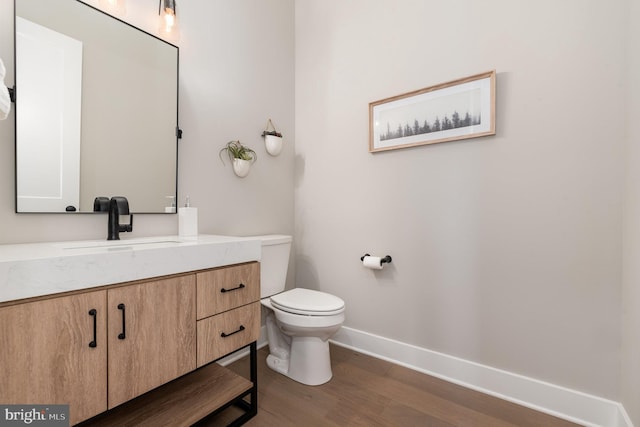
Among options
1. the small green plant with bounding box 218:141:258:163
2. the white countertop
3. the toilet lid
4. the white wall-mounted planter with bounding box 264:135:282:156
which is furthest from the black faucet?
the white wall-mounted planter with bounding box 264:135:282:156

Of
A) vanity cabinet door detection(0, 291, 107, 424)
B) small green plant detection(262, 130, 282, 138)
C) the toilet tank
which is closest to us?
vanity cabinet door detection(0, 291, 107, 424)

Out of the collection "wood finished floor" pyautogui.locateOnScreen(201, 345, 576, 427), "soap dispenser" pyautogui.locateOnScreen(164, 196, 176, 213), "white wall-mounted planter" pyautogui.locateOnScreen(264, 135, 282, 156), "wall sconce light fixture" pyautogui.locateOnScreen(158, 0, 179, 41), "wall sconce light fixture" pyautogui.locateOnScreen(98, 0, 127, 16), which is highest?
"wall sconce light fixture" pyautogui.locateOnScreen(158, 0, 179, 41)

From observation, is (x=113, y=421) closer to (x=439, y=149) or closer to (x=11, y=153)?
(x=11, y=153)

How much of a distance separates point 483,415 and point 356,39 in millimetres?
2398

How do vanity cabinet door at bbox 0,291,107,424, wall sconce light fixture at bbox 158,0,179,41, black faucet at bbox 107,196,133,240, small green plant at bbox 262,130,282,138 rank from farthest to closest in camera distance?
small green plant at bbox 262,130,282,138 → wall sconce light fixture at bbox 158,0,179,41 → black faucet at bbox 107,196,133,240 → vanity cabinet door at bbox 0,291,107,424

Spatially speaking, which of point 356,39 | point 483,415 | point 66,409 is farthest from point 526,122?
point 66,409

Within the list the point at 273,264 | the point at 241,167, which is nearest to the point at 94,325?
the point at 273,264

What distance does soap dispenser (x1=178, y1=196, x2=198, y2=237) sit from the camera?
151cm

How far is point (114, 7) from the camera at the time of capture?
1.36 metres

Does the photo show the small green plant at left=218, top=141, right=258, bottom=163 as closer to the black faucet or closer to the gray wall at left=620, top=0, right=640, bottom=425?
the black faucet

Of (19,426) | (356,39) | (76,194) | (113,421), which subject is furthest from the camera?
(356,39)

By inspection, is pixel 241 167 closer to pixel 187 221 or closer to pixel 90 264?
pixel 187 221

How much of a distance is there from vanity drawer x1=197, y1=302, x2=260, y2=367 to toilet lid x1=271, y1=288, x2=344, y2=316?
0.83 ft

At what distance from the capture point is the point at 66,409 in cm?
84
